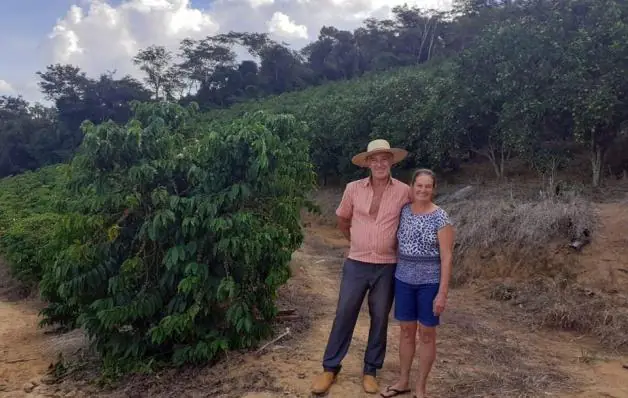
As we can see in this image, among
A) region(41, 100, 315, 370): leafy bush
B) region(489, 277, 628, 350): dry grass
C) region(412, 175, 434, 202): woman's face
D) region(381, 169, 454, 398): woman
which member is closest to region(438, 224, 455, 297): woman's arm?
region(381, 169, 454, 398): woman

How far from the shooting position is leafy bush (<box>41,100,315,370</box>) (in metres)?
4.32

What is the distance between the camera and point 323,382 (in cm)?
367

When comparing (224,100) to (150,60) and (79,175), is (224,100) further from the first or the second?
(79,175)

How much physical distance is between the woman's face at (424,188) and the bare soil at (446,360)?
1310 mm

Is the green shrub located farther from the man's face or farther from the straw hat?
the man's face

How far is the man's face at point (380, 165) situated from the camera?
3494mm

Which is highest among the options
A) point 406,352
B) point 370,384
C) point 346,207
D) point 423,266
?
point 346,207

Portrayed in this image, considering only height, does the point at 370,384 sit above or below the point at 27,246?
below

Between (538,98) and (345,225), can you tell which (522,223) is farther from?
(345,225)

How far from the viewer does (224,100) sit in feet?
127

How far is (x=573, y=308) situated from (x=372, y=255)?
2966mm

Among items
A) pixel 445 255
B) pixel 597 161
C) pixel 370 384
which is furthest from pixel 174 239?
pixel 597 161

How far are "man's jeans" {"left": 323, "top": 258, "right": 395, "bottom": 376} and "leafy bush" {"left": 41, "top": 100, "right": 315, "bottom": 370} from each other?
0.93 m

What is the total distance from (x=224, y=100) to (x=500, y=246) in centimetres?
3366
